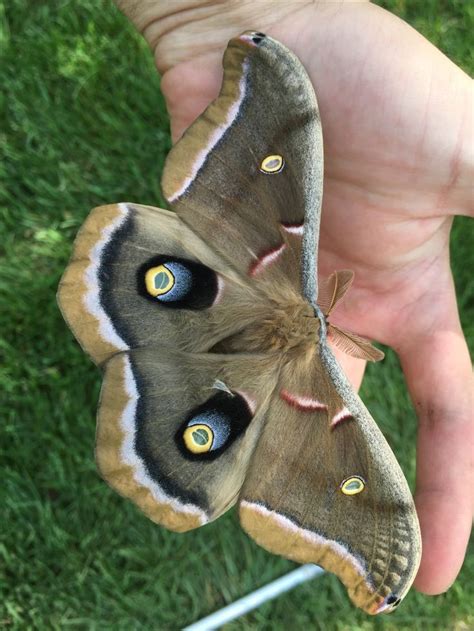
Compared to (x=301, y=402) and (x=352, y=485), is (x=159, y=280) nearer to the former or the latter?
(x=301, y=402)

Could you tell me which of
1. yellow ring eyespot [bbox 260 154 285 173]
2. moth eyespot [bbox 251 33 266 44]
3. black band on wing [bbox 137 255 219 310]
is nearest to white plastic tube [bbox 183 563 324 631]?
black band on wing [bbox 137 255 219 310]

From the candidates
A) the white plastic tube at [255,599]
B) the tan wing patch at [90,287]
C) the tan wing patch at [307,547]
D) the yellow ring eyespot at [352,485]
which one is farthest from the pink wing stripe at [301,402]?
the white plastic tube at [255,599]

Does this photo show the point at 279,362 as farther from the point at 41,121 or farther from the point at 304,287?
the point at 41,121

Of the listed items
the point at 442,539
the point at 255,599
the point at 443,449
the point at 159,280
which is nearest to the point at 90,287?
the point at 159,280

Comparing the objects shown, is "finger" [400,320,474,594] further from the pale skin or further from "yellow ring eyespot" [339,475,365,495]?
"yellow ring eyespot" [339,475,365,495]

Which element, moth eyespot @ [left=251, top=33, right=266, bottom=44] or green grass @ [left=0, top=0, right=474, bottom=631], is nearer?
moth eyespot @ [left=251, top=33, right=266, bottom=44]

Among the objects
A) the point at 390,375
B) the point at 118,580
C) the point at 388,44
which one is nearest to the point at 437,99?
the point at 388,44

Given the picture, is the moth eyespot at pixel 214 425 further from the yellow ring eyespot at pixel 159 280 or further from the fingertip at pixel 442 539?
the fingertip at pixel 442 539
